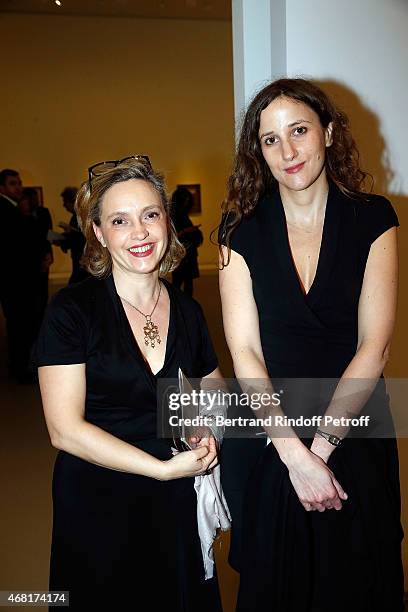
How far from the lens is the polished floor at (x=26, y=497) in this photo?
345 cm

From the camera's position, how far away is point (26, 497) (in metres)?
4.42

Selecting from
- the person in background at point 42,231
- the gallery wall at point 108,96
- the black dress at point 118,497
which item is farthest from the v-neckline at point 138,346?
the gallery wall at point 108,96

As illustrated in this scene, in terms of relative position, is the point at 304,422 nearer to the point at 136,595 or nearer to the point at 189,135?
the point at 136,595

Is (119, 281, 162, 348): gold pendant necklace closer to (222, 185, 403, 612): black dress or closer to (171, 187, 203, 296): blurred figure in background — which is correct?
(222, 185, 403, 612): black dress

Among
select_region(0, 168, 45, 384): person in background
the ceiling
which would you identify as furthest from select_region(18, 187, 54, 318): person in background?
the ceiling

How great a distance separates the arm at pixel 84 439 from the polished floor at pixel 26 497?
21.6 inches

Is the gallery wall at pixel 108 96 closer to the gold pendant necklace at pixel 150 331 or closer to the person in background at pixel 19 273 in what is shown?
the person in background at pixel 19 273

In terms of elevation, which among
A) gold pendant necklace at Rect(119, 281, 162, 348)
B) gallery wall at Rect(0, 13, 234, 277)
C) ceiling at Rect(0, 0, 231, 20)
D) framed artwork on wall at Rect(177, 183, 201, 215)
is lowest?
gold pendant necklace at Rect(119, 281, 162, 348)

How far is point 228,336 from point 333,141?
72 centimetres

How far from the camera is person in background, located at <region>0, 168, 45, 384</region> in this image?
7.11 m

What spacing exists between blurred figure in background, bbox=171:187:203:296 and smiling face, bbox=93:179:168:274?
286 inches

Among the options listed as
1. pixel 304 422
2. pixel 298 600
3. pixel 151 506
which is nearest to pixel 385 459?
pixel 304 422

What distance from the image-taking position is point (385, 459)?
2.15 m

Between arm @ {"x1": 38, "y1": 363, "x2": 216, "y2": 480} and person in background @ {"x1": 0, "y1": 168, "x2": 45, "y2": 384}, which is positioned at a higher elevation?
person in background @ {"x1": 0, "y1": 168, "x2": 45, "y2": 384}
